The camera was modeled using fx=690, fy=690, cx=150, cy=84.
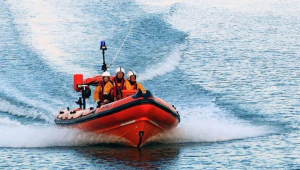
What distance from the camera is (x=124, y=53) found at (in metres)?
27.2

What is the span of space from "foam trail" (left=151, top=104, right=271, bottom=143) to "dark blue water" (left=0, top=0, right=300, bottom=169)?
27 millimetres

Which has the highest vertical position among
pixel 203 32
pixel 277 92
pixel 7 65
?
pixel 203 32

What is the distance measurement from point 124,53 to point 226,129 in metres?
11.6

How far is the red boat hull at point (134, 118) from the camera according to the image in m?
13.2

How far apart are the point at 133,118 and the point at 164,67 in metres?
12.1

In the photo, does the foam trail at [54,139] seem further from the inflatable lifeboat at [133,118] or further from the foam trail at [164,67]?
the foam trail at [164,67]

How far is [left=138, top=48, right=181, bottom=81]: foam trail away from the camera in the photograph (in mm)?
24016

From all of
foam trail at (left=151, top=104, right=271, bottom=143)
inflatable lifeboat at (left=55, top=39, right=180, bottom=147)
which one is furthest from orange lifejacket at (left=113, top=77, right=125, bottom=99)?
foam trail at (left=151, top=104, right=271, bottom=143)

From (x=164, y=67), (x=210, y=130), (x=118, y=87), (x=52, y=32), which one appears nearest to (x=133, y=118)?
(x=118, y=87)

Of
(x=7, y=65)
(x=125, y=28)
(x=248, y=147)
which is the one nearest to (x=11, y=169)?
(x=248, y=147)

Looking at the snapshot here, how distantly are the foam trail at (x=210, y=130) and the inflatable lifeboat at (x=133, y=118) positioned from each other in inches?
17.8

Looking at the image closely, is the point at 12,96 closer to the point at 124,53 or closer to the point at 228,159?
the point at 124,53

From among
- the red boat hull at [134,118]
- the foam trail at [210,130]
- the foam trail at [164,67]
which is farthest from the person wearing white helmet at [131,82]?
the foam trail at [164,67]

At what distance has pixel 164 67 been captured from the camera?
2536 centimetres
